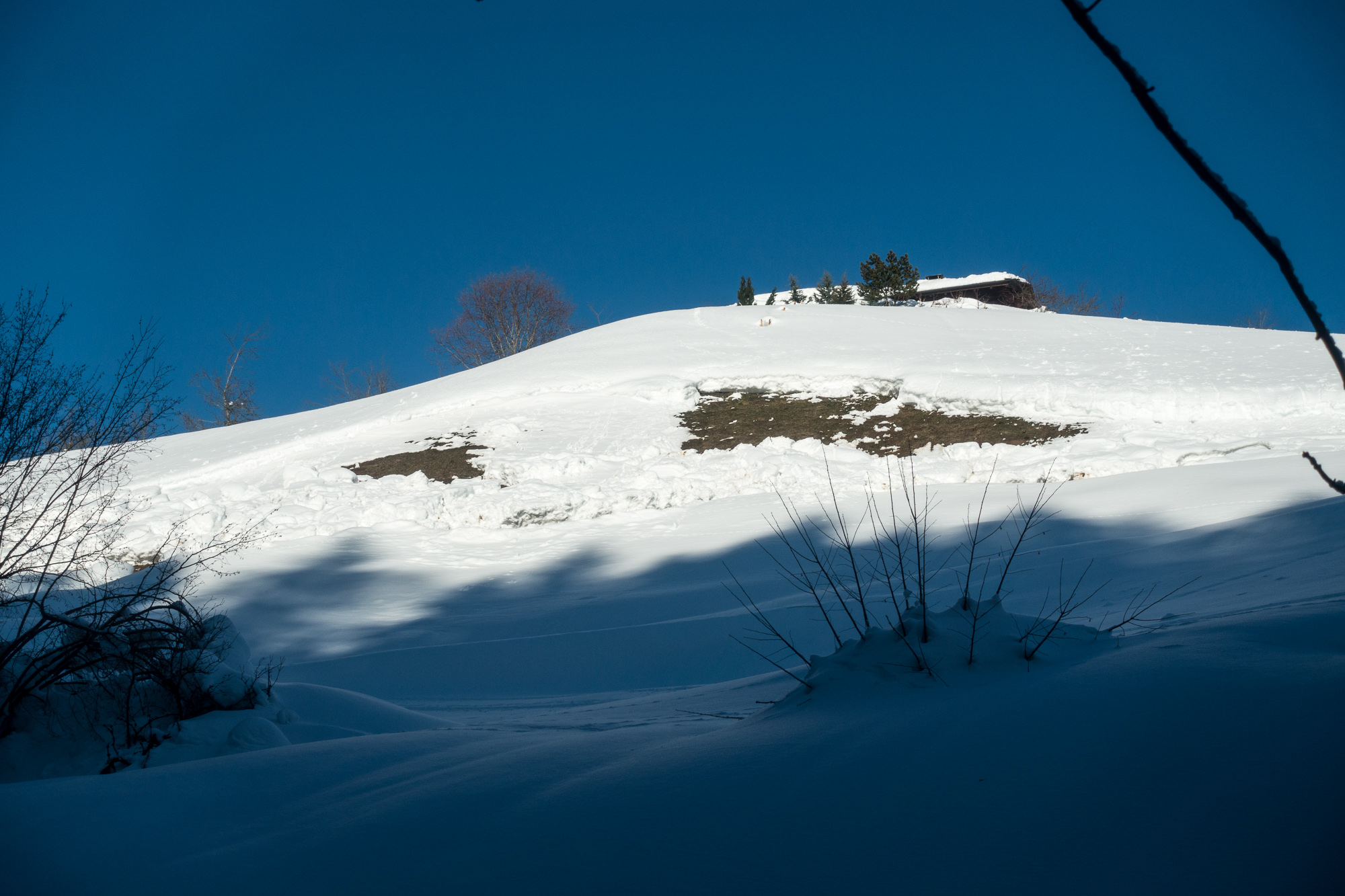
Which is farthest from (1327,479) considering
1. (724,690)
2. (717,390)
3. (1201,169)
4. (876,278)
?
(876,278)

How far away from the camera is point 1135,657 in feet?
8.43

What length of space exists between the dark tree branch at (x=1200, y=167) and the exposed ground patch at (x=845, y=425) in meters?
13.5

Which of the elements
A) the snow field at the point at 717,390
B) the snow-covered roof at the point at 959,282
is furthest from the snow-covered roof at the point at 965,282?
the snow field at the point at 717,390

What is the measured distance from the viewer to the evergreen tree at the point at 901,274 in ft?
141

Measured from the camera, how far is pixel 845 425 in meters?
16.2

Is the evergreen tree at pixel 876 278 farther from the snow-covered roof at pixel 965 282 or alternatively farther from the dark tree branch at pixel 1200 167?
the dark tree branch at pixel 1200 167

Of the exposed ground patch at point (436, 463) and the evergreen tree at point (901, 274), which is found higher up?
the evergreen tree at point (901, 274)

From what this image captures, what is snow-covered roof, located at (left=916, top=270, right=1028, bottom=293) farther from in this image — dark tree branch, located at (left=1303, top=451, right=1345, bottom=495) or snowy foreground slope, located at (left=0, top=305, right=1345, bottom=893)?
dark tree branch, located at (left=1303, top=451, right=1345, bottom=495)

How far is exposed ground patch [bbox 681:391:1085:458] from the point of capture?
14.7m

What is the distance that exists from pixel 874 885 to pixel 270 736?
3.56m

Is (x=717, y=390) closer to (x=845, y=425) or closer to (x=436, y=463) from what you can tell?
(x=845, y=425)

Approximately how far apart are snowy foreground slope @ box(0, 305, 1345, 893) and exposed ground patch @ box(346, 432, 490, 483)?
0.62 meters

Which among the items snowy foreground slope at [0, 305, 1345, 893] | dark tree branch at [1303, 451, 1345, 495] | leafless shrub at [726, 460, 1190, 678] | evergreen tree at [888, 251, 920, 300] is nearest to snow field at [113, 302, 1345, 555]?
snowy foreground slope at [0, 305, 1345, 893]

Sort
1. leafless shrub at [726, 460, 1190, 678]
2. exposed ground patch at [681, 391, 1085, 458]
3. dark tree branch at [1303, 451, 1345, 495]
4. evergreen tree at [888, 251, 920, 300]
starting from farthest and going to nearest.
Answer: evergreen tree at [888, 251, 920, 300], exposed ground patch at [681, 391, 1085, 458], leafless shrub at [726, 460, 1190, 678], dark tree branch at [1303, 451, 1345, 495]
